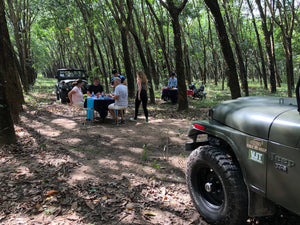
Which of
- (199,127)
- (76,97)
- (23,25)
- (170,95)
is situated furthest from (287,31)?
(23,25)

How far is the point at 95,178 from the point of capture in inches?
160

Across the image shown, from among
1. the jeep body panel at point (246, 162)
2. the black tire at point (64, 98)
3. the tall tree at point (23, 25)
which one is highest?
the tall tree at point (23, 25)

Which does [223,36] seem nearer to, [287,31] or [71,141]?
[71,141]

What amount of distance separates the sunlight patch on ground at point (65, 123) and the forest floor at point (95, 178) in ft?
1.95

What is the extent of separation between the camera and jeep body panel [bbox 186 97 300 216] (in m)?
1.81

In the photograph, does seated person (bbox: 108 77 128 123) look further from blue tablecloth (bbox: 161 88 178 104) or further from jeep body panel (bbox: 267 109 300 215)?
jeep body panel (bbox: 267 109 300 215)

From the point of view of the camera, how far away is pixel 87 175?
4184 mm

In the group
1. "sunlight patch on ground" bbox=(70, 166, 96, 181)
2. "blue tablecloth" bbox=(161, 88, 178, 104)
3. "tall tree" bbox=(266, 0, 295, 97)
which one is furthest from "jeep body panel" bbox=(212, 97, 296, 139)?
"tall tree" bbox=(266, 0, 295, 97)

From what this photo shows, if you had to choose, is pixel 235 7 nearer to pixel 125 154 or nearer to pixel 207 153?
pixel 125 154

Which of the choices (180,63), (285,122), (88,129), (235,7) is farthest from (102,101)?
(235,7)

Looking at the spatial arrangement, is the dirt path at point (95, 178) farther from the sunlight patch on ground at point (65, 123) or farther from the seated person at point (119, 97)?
the seated person at point (119, 97)

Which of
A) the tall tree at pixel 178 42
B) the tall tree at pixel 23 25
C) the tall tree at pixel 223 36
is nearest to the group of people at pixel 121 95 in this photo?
the tall tree at pixel 178 42

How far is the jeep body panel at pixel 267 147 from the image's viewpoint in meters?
1.81

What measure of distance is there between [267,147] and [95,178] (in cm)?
289
